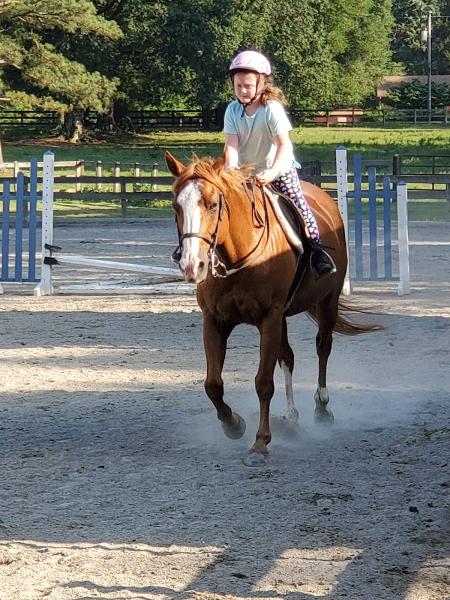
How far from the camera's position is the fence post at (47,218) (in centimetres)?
1359

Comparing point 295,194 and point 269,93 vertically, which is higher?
point 269,93

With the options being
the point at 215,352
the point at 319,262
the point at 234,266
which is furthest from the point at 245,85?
the point at 215,352

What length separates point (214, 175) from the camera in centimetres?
599

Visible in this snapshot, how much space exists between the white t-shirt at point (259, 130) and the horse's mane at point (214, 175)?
47cm

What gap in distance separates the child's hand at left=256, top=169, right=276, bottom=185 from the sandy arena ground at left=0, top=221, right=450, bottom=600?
66.0 inches

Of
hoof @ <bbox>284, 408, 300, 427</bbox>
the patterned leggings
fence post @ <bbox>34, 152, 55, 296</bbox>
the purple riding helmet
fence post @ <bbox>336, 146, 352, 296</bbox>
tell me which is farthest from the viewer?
fence post @ <bbox>34, 152, 55, 296</bbox>

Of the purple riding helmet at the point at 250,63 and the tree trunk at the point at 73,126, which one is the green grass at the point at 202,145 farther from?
the purple riding helmet at the point at 250,63

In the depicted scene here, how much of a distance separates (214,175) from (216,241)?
0.37 m

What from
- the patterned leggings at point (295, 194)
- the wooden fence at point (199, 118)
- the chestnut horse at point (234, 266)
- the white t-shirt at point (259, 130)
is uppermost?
the wooden fence at point (199, 118)

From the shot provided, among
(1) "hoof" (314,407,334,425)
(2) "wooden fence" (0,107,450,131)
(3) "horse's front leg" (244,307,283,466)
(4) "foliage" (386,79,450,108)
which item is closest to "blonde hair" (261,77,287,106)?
(3) "horse's front leg" (244,307,283,466)

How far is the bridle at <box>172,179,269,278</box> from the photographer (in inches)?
228

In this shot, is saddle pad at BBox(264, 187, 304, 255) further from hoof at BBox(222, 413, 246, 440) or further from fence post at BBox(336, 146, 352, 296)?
fence post at BBox(336, 146, 352, 296)

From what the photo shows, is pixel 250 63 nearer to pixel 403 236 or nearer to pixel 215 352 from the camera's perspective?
pixel 215 352

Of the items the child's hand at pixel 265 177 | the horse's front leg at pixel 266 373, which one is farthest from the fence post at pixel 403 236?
the horse's front leg at pixel 266 373
